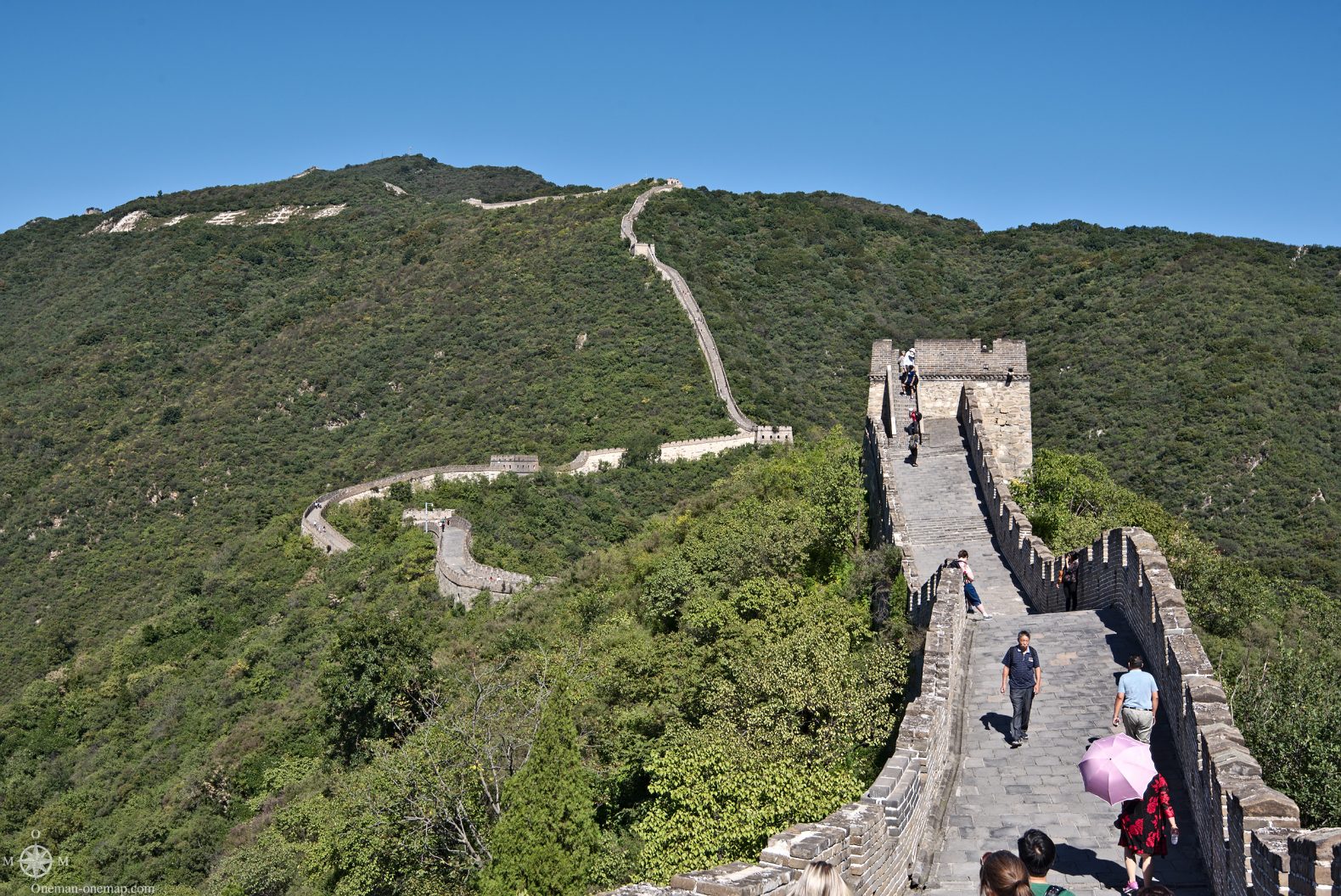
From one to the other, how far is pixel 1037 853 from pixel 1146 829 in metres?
2.25

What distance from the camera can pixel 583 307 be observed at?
253 feet

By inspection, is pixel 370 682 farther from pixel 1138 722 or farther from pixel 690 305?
pixel 690 305

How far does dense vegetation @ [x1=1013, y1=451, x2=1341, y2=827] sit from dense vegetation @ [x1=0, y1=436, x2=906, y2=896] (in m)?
3.80

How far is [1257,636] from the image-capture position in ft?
51.8

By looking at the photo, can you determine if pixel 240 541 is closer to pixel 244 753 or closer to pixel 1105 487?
pixel 244 753

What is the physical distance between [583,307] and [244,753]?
47345 millimetres

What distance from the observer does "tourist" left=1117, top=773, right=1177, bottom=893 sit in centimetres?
793

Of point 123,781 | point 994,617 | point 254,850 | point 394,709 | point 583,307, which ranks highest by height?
point 583,307

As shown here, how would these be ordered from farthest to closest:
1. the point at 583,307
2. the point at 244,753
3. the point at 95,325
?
the point at 95,325
the point at 583,307
the point at 244,753

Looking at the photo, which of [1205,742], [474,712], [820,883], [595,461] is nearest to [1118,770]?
[1205,742]

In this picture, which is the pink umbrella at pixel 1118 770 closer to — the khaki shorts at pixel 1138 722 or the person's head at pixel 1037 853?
the khaki shorts at pixel 1138 722

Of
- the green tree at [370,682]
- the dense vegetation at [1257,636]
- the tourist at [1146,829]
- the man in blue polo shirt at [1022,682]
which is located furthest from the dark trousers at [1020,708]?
the green tree at [370,682]

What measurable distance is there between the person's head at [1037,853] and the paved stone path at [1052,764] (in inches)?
95.6

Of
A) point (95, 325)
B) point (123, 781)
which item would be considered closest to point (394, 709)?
point (123, 781)
